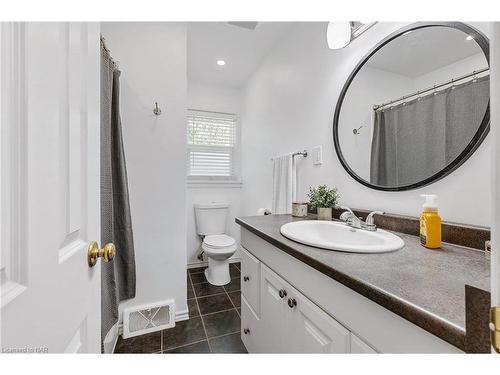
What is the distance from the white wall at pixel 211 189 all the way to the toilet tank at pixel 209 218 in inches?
5.0

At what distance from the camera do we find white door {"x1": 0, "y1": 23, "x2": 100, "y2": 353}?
1.03 ft

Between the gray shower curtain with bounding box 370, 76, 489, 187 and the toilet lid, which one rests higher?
the gray shower curtain with bounding box 370, 76, 489, 187

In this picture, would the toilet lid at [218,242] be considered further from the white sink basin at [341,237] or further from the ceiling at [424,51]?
the ceiling at [424,51]

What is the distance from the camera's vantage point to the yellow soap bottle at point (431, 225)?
77cm

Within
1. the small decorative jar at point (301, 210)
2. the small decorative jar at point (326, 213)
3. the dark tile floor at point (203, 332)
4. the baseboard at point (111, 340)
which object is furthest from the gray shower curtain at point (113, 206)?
the small decorative jar at point (326, 213)

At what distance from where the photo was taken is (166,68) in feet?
5.18

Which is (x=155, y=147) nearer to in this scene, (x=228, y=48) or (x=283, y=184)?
(x=283, y=184)

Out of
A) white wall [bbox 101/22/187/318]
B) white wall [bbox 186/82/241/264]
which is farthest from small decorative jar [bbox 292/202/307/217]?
white wall [bbox 186/82/241/264]

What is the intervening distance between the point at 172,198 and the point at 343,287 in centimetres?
136

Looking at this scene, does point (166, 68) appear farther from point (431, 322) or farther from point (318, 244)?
point (431, 322)

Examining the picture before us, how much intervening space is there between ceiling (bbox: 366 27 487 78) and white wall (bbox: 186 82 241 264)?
2.05 metres

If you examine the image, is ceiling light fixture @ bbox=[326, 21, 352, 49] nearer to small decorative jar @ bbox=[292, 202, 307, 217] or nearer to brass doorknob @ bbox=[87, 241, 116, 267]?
small decorative jar @ bbox=[292, 202, 307, 217]

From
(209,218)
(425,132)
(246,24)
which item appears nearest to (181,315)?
(209,218)
